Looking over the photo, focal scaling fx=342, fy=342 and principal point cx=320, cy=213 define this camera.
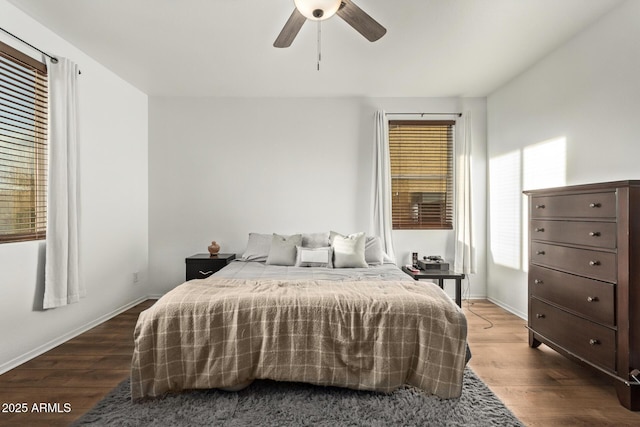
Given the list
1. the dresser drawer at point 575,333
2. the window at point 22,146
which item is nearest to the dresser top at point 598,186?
the dresser drawer at point 575,333

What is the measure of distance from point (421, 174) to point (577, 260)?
2.35m

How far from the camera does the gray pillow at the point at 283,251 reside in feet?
12.0

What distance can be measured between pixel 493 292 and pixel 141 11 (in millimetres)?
4676

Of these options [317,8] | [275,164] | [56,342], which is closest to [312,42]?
[317,8]

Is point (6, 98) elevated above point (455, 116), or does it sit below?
below

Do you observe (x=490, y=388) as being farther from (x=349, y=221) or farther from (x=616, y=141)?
(x=349, y=221)

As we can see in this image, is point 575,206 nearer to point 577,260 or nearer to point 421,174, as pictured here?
point 577,260

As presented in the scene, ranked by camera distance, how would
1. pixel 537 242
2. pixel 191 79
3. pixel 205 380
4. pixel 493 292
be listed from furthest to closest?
1. pixel 493 292
2. pixel 191 79
3. pixel 537 242
4. pixel 205 380

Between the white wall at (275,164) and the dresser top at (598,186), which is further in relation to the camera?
the white wall at (275,164)

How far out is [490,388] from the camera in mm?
2238

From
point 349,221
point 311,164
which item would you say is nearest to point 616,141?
point 349,221

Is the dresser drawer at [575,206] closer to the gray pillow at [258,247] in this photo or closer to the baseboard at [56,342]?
the gray pillow at [258,247]

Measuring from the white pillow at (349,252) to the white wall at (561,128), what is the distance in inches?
69.4

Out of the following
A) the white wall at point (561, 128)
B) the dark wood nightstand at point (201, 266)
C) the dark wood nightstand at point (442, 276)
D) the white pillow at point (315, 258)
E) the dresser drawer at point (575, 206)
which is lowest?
the dark wood nightstand at point (442, 276)
